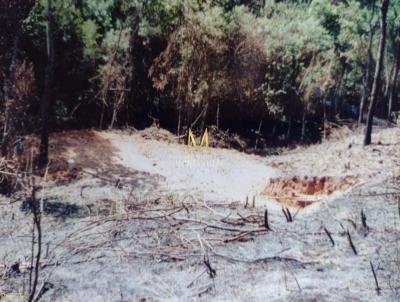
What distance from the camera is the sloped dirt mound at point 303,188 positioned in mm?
11562

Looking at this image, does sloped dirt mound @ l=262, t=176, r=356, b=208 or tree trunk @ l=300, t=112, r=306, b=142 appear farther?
tree trunk @ l=300, t=112, r=306, b=142

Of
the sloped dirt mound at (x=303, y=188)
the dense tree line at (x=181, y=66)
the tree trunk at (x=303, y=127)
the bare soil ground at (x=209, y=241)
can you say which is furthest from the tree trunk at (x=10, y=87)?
the tree trunk at (x=303, y=127)

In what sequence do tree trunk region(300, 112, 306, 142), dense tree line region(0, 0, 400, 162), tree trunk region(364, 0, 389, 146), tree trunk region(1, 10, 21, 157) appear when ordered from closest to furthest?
tree trunk region(1, 10, 21, 157)
tree trunk region(364, 0, 389, 146)
dense tree line region(0, 0, 400, 162)
tree trunk region(300, 112, 306, 142)

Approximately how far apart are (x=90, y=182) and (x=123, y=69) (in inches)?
236

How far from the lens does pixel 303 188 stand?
40.1 feet

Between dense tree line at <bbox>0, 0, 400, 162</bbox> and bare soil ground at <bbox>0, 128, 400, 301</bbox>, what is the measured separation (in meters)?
4.26

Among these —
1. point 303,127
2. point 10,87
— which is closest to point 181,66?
point 303,127

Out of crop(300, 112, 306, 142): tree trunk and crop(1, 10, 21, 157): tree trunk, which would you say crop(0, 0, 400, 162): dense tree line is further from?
crop(1, 10, 21, 157): tree trunk

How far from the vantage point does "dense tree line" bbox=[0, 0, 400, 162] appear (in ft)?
51.7

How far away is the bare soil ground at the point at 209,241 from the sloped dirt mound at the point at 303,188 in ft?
0.10

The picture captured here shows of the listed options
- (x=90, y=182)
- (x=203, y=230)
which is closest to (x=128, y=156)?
(x=90, y=182)

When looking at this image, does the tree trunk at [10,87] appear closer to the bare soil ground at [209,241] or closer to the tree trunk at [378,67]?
the bare soil ground at [209,241]

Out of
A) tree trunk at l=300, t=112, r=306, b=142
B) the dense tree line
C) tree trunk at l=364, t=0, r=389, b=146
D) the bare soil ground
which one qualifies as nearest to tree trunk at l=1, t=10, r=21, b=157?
the bare soil ground

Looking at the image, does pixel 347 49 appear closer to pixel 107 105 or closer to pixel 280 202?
pixel 107 105
